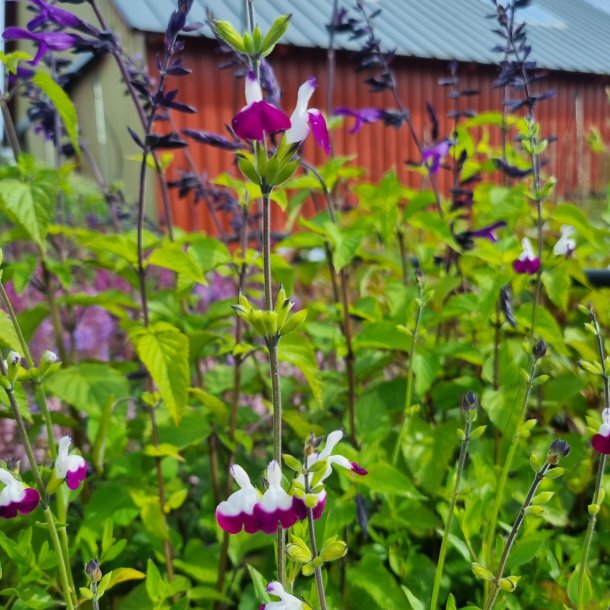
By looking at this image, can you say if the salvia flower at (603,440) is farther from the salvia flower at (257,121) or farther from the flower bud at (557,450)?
the salvia flower at (257,121)

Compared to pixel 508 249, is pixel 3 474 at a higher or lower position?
lower

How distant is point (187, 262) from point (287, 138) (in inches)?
26.5

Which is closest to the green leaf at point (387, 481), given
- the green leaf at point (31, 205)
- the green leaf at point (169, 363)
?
the green leaf at point (169, 363)

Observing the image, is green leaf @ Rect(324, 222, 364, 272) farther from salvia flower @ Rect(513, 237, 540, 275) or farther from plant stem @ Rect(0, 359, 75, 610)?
plant stem @ Rect(0, 359, 75, 610)

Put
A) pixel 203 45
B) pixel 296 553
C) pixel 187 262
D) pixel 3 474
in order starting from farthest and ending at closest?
pixel 203 45
pixel 187 262
pixel 3 474
pixel 296 553

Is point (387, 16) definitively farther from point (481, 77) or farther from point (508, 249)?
point (508, 249)

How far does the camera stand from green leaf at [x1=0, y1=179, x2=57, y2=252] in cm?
142

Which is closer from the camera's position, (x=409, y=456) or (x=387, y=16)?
(x=409, y=456)

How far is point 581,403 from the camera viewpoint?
1746 mm

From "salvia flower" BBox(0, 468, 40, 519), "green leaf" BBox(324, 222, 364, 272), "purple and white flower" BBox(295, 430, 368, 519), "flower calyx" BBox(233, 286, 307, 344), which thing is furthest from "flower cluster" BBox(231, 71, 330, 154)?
"green leaf" BBox(324, 222, 364, 272)

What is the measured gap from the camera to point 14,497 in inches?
35.7

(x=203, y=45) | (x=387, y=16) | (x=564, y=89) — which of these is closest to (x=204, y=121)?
(x=203, y=45)

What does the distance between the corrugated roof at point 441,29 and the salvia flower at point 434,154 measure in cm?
952

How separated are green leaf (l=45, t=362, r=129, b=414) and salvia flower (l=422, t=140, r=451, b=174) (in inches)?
40.7
